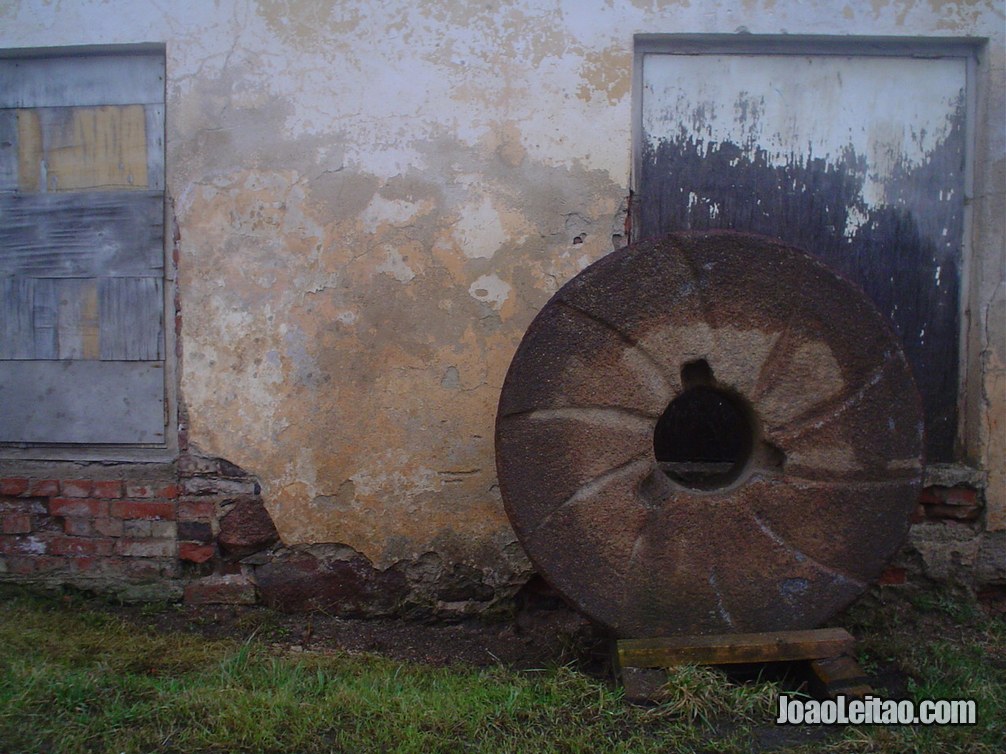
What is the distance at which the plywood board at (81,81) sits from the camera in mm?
3301

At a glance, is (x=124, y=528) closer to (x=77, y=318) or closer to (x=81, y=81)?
(x=77, y=318)

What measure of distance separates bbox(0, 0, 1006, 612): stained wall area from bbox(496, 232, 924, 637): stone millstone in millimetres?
650

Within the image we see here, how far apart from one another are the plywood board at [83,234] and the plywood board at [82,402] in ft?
1.29

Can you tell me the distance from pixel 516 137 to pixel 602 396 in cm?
119

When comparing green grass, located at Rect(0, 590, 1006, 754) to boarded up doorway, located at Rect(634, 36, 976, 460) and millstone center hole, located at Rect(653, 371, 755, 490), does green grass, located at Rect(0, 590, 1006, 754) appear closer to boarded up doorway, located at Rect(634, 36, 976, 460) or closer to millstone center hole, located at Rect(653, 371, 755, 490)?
millstone center hole, located at Rect(653, 371, 755, 490)

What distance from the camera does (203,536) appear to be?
10.7 feet

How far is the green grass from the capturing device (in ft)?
7.25

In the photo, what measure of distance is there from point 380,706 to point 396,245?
1.67m

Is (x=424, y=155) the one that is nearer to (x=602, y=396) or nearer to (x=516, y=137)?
(x=516, y=137)

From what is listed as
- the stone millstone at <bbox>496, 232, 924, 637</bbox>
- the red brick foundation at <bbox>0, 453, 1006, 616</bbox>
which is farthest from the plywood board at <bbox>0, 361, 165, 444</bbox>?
the stone millstone at <bbox>496, 232, 924, 637</bbox>

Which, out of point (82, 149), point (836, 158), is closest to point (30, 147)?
point (82, 149)

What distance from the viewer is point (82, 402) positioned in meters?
3.36

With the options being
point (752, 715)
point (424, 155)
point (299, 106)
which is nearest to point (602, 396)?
point (752, 715)

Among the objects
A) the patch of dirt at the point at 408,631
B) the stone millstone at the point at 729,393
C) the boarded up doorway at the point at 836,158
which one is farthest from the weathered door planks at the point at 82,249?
the boarded up doorway at the point at 836,158
